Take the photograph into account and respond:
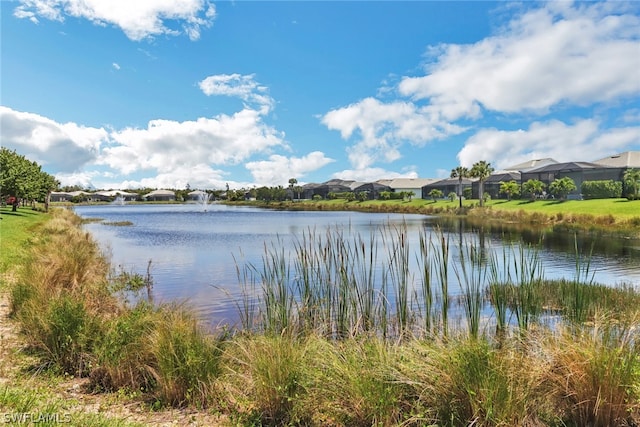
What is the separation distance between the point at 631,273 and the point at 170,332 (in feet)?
59.4

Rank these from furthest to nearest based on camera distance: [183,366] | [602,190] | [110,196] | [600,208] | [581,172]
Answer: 1. [110,196]
2. [581,172]
3. [602,190]
4. [600,208]
5. [183,366]

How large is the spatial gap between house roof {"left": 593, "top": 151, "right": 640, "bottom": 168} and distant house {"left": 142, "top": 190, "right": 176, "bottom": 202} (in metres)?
134

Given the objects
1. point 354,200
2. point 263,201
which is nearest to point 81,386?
point 354,200

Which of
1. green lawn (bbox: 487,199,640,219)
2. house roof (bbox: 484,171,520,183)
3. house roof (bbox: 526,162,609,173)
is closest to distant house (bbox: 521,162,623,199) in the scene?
house roof (bbox: 526,162,609,173)

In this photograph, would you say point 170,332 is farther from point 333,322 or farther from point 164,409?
point 333,322

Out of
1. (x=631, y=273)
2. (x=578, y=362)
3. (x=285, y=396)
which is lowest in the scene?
(x=631, y=273)

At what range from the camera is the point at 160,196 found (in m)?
161

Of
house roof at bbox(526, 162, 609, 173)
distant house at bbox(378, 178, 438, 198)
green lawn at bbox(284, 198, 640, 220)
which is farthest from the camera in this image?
distant house at bbox(378, 178, 438, 198)

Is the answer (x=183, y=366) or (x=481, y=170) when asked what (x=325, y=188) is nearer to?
(x=481, y=170)

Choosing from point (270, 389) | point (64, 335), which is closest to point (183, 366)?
point (270, 389)

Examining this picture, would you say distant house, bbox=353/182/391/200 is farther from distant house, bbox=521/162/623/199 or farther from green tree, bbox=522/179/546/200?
green tree, bbox=522/179/546/200

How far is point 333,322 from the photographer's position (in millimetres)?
8125

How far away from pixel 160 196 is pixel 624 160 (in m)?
142

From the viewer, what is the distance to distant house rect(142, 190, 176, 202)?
523ft
